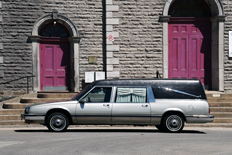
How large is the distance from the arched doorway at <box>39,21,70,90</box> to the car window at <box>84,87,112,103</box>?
26.7ft

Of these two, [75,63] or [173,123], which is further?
[75,63]

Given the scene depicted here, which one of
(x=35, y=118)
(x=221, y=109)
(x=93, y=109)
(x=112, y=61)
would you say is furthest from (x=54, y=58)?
(x=93, y=109)

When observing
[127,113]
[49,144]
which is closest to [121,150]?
[49,144]

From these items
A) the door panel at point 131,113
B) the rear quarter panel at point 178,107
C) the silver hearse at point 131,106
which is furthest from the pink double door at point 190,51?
the door panel at point 131,113

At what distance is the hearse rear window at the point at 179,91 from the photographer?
12633mm

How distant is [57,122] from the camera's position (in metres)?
12.3

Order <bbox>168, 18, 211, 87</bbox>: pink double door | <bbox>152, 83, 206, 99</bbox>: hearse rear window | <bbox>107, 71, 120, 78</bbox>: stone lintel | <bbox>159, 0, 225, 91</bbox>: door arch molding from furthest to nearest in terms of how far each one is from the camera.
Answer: <bbox>168, 18, 211, 87</bbox>: pink double door, <bbox>159, 0, 225, 91</bbox>: door arch molding, <bbox>107, 71, 120, 78</bbox>: stone lintel, <bbox>152, 83, 206, 99</bbox>: hearse rear window

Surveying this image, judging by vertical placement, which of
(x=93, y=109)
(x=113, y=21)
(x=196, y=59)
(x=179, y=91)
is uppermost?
(x=113, y=21)

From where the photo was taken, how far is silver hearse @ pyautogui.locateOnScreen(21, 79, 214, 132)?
12312mm

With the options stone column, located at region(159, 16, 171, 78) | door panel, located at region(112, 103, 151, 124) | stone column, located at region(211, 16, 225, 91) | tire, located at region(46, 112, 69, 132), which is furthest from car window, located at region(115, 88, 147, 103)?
stone column, located at region(211, 16, 225, 91)

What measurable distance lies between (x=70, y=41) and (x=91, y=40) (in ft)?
3.01

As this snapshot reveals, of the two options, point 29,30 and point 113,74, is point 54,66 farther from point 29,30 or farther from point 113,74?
point 113,74

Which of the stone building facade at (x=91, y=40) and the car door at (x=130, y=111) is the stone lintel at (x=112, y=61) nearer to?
the stone building facade at (x=91, y=40)

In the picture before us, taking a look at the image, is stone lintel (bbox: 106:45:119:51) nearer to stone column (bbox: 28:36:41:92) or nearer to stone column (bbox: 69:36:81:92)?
stone column (bbox: 69:36:81:92)
